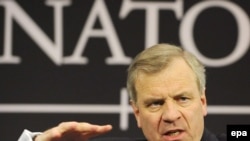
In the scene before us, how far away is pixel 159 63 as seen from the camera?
1657 millimetres

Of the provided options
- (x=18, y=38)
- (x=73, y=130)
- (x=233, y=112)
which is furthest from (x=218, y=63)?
(x=73, y=130)

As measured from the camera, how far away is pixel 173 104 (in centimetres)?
160

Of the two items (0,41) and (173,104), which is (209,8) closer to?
(0,41)

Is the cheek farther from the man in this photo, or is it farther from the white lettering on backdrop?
the white lettering on backdrop

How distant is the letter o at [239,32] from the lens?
2.46m

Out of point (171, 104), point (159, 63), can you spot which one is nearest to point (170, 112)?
point (171, 104)

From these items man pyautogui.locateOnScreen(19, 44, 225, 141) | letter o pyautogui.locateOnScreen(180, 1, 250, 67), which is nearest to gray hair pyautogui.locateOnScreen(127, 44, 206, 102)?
man pyautogui.locateOnScreen(19, 44, 225, 141)

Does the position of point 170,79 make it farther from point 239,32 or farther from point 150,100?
point 239,32

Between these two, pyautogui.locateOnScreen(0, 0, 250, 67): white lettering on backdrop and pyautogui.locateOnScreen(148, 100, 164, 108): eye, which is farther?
pyautogui.locateOnScreen(0, 0, 250, 67): white lettering on backdrop

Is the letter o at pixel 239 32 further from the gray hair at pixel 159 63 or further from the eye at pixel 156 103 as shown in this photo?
the eye at pixel 156 103

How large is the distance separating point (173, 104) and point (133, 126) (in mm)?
901

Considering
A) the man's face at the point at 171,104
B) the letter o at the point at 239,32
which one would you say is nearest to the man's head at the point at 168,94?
the man's face at the point at 171,104

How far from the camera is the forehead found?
1.62m

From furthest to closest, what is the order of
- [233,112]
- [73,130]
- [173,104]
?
[233,112] → [173,104] → [73,130]
